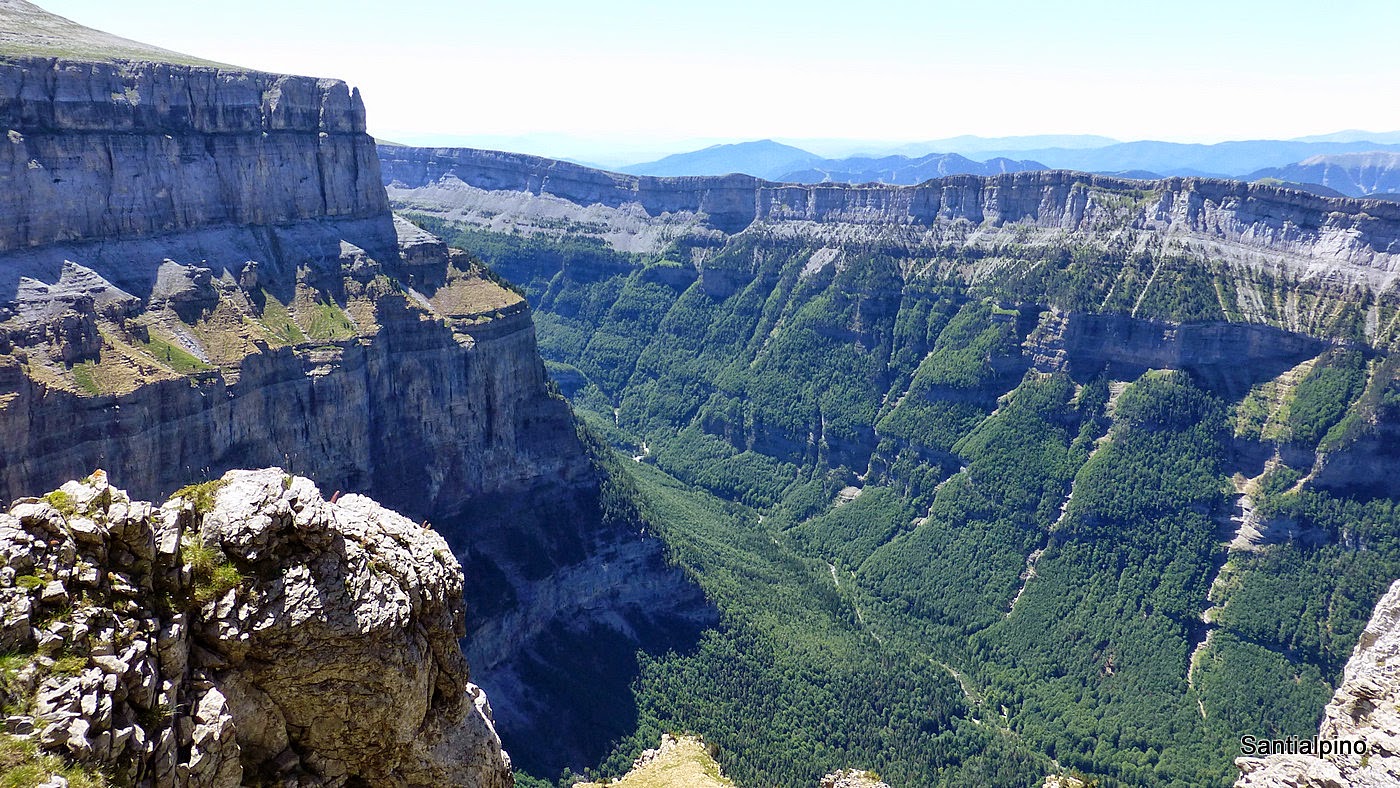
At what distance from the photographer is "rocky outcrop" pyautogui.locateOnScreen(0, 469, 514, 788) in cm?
2212

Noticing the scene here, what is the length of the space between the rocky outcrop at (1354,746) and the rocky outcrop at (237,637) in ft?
114

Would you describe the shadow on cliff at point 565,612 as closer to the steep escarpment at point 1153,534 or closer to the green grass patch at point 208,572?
the steep escarpment at point 1153,534

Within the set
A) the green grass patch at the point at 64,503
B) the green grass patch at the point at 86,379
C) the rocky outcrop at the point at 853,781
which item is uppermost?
the green grass patch at the point at 64,503

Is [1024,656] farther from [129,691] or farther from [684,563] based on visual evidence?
[129,691]

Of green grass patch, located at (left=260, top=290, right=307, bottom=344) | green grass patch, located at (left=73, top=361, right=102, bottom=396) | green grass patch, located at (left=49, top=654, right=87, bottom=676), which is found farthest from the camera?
green grass patch, located at (left=260, top=290, right=307, bottom=344)

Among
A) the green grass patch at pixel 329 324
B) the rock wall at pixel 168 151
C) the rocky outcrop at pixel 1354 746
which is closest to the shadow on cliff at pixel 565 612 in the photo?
the green grass patch at pixel 329 324

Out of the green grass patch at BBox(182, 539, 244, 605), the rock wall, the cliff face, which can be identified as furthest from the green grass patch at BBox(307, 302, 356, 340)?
the green grass patch at BBox(182, 539, 244, 605)

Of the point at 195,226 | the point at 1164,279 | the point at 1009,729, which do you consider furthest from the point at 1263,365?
the point at 195,226

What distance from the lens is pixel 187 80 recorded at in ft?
347

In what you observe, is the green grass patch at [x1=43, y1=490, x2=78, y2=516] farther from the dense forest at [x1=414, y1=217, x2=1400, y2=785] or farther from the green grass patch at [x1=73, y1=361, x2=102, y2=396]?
the dense forest at [x1=414, y1=217, x2=1400, y2=785]

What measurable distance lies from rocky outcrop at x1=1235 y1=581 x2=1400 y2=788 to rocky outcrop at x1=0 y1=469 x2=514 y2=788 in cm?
3471

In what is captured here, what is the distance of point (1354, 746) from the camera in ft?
126

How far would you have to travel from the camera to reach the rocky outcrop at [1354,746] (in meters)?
36.6

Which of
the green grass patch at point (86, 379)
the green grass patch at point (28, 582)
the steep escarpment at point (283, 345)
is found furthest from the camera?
the steep escarpment at point (283, 345)
